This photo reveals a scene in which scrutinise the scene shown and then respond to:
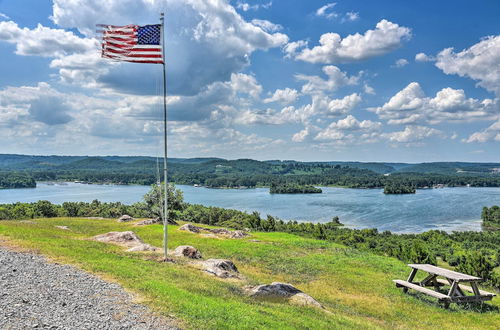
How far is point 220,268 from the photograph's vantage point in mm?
19391

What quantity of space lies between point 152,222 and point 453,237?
252ft

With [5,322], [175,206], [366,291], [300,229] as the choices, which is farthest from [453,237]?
[5,322]

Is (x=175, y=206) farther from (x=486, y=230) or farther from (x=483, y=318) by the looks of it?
(x=486, y=230)

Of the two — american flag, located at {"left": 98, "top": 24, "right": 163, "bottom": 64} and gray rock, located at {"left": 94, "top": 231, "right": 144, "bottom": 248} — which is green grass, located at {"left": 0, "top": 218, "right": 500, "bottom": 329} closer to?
gray rock, located at {"left": 94, "top": 231, "right": 144, "bottom": 248}

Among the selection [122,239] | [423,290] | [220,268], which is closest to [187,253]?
[220,268]

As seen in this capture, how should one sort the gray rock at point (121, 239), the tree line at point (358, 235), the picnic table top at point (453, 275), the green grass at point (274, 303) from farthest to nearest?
1. the tree line at point (358, 235)
2. the gray rock at point (121, 239)
3. the picnic table top at point (453, 275)
4. the green grass at point (274, 303)

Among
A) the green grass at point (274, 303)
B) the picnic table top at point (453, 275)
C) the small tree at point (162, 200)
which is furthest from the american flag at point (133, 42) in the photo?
the small tree at point (162, 200)

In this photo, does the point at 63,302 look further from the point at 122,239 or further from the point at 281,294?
the point at 122,239

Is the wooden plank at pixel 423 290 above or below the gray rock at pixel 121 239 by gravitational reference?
below

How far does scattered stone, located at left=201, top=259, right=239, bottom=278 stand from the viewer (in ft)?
61.2

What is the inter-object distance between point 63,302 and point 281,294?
8.27 m

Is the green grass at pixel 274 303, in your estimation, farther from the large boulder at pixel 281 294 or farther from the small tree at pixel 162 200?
the small tree at pixel 162 200

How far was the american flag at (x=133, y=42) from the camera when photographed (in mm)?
17797

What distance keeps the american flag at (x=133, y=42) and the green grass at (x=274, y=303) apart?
980 cm
